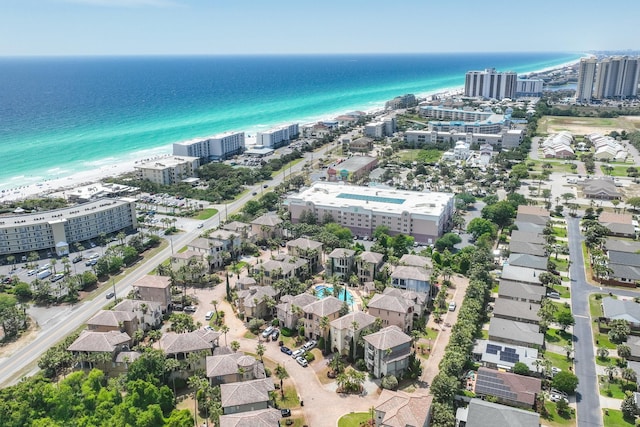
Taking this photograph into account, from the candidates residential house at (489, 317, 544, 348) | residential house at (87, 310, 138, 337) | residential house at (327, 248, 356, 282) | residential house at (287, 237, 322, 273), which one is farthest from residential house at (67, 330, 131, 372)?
residential house at (489, 317, 544, 348)

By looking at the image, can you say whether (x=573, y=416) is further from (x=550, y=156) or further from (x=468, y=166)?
A: (x=550, y=156)

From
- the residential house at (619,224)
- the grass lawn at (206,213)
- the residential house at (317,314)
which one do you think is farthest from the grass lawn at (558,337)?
the grass lawn at (206,213)

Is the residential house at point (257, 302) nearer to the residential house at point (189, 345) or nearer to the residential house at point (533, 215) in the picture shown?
the residential house at point (189, 345)

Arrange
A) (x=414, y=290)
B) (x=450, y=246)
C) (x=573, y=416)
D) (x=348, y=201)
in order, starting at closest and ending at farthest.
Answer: (x=573, y=416) → (x=414, y=290) → (x=450, y=246) → (x=348, y=201)

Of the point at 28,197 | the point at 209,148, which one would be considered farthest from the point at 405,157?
the point at 28,197

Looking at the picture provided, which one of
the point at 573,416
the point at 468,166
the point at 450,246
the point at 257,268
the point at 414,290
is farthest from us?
the point at 468,166

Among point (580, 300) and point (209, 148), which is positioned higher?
point (209, 148)

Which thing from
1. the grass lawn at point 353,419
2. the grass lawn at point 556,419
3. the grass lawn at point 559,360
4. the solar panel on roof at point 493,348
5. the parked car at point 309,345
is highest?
the solar panel on roof at point 493,348
